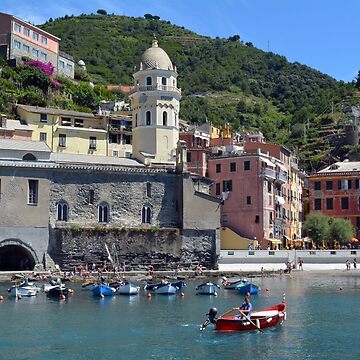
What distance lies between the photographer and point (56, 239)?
67125 mm

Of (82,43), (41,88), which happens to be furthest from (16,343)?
(82,43)

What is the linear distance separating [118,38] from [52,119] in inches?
4675

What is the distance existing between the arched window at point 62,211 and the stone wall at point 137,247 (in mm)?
1507

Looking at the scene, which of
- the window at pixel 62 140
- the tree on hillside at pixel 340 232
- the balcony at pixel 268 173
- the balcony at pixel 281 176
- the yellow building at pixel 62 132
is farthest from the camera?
the balcony at pixel 281 176

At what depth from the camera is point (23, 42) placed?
340 ft

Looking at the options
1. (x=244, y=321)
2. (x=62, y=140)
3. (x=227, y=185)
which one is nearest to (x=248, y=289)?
(x=244, y=321)

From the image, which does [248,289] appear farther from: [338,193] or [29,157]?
[338,193]

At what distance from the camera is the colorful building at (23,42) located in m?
101

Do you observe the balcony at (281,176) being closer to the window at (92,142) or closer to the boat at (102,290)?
the window at (92,142)

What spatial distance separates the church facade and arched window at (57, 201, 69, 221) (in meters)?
0.09

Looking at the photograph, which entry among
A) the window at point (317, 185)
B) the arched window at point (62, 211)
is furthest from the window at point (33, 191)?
the window at point (317, 185)

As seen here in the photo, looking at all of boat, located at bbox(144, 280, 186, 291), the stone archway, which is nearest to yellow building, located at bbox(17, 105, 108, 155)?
the stone archway

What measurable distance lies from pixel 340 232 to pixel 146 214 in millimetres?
24993

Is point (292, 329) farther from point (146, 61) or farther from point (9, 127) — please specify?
point (9, 127)
